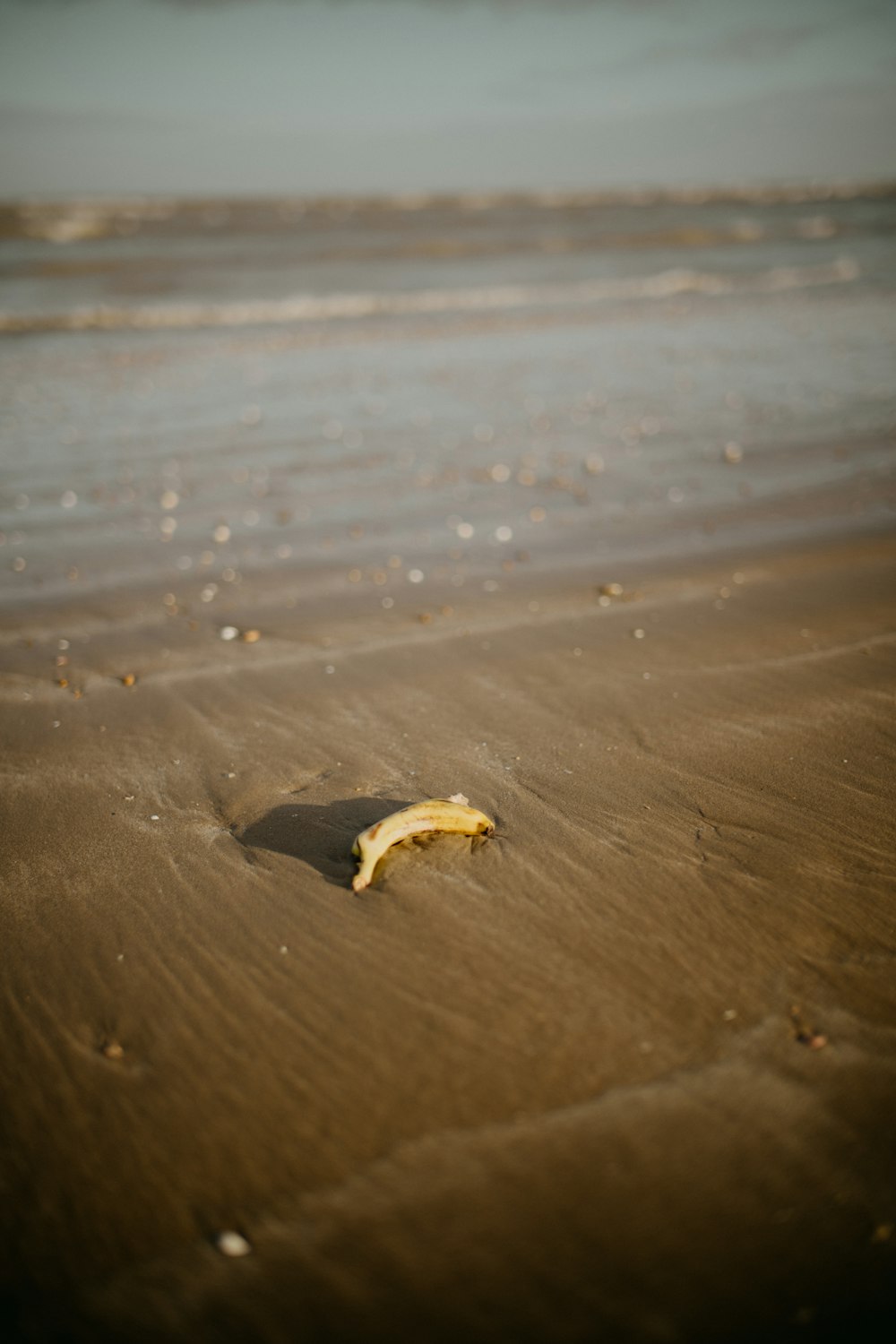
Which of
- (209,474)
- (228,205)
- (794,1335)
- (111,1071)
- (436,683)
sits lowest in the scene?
(794,1335)

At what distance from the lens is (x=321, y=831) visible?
356 centimetres

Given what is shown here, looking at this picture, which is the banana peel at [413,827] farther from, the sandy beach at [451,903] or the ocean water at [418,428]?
the ocean water at [418,428]

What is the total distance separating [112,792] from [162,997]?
4.25ft

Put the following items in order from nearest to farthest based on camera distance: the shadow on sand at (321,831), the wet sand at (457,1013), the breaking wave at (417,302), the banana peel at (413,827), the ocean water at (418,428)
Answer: the wet sand at (457,1013)
the banana peel at (413,827)
the shadow on sand at (321,831)
the ocean water at (418,428)
the breaking wave at (417,302)

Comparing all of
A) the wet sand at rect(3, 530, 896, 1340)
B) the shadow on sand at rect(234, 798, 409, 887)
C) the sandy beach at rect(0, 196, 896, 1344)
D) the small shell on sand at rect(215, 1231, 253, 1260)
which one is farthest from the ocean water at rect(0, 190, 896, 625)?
the small shell on sand at rect(215, 1231, 253, 1260)

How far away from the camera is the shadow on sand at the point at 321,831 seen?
339 cm

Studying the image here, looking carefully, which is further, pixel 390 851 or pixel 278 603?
pixel 278 603

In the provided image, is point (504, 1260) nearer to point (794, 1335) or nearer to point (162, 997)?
point (794, 1335)

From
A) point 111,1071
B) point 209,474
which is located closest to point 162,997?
point 111,1071

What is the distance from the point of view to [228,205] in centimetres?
6000

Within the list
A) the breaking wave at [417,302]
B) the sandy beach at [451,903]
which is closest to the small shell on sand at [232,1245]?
the sandy beach at [451,903]

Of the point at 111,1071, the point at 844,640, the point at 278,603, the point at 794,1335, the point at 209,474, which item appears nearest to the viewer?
the point at 794,1335

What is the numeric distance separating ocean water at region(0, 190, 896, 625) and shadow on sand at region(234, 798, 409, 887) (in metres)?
2.18

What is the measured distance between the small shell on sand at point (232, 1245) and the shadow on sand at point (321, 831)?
1.28 metres
